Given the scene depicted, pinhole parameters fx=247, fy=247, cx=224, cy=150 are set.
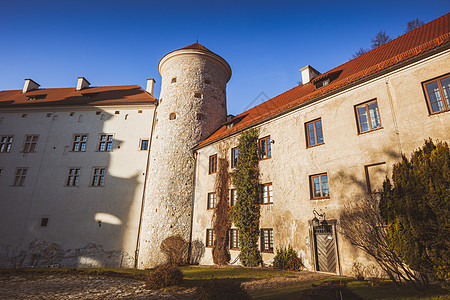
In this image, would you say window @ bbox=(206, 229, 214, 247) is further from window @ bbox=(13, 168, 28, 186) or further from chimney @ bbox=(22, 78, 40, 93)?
chimney @ bbox=(22, 78, 40, 93)

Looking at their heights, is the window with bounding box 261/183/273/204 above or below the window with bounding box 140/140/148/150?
below

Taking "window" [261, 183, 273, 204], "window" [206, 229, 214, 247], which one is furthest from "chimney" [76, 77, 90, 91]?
"window" [261, 183, 273, 204]

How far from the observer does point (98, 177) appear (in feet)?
66.9

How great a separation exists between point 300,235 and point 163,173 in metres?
10.9

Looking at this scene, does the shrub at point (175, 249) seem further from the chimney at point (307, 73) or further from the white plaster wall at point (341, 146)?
the chimney at point (307, 73)

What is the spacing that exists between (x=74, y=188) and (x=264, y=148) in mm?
16009

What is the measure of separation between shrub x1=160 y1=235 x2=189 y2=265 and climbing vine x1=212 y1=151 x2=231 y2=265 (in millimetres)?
2589

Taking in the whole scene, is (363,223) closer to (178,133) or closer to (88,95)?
(178,133)

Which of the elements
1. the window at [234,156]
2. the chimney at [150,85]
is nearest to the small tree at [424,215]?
Result: the window at [234,156]

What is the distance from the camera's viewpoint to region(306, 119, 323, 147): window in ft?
39.3

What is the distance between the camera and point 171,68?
71.6 ft

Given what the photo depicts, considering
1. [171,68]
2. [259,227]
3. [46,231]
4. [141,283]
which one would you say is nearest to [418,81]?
[259,227]

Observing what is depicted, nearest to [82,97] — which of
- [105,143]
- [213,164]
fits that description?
[105,143]

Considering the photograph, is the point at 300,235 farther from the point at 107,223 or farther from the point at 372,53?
the point at 107,223
